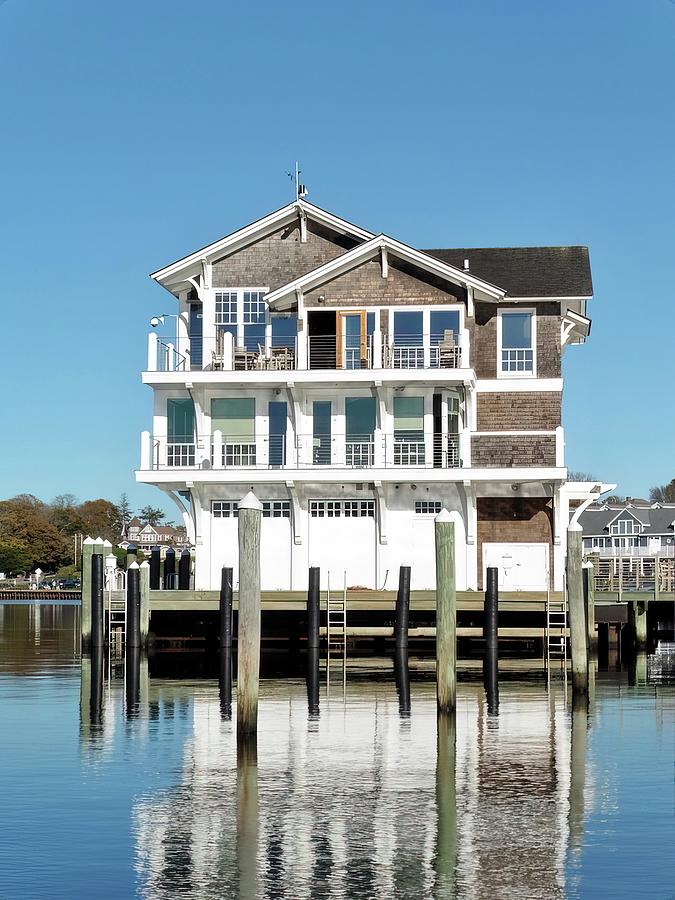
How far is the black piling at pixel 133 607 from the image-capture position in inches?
1555

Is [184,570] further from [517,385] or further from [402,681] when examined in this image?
[402,681]

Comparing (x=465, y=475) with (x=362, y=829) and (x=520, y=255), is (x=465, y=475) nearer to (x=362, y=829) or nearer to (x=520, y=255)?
(x=520, y=255)

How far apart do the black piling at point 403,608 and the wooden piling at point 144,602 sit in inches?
320

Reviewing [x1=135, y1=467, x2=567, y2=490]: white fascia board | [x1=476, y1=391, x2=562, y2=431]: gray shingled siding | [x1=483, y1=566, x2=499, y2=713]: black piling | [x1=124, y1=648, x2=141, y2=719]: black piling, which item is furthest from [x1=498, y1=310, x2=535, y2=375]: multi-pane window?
[x1=124, y1=648, x2=141, y2=719]: black piling

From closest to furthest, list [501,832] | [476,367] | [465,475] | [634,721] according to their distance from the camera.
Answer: [501,832] < [634,721] < [465,475] < [476,367]

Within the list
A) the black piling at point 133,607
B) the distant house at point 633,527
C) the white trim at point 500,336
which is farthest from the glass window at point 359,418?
the distant house at point 633,527

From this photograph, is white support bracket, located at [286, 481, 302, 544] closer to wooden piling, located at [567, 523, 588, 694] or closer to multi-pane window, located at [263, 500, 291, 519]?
multi-pane window, located at [263, 500, 291, 519]

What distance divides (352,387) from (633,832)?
1073 inches

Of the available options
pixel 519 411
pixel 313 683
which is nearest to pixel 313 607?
pixel 313 683

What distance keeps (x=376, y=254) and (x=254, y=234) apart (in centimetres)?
470

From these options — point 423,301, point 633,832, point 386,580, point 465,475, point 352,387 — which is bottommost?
point 633,832

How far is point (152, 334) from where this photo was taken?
1801 inches

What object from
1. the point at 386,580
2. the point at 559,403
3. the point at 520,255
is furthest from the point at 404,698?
the point at 520,255

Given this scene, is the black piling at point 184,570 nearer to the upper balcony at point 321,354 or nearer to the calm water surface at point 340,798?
the upper balcony at point 321,354
